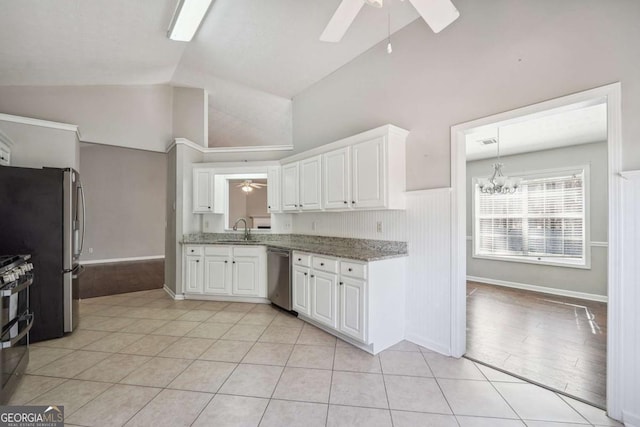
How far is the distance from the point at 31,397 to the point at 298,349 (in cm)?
194

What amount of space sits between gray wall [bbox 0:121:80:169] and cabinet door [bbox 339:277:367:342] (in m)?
3.63

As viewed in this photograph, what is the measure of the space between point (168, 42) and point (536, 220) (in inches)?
261

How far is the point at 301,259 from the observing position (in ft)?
10.9

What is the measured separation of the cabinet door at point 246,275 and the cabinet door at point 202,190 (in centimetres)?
102

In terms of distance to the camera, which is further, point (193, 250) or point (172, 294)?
point (172, 294)

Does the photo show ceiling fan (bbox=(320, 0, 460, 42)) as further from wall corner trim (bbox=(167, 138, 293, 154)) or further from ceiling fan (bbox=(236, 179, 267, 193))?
ceiling fan (bbox=(236, 179, 267, 193))

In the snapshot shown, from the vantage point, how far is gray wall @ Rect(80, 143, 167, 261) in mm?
7082

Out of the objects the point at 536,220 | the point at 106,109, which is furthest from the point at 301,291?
the point at 536,220

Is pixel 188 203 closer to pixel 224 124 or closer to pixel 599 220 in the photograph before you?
pixel 224 124

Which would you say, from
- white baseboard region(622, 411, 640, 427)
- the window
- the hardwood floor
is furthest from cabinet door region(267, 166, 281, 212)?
the window

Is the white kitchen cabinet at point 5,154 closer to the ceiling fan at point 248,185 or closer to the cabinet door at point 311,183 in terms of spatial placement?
the ceiling fan at point 248,185

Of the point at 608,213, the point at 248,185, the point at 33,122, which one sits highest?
the point at 33,122

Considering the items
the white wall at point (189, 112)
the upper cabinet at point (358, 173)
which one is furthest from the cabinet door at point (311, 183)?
the white wall at point (189, 112)

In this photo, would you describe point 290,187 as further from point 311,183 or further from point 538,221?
point 538,221
